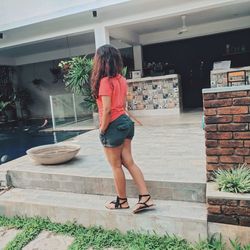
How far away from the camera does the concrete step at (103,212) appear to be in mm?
2283

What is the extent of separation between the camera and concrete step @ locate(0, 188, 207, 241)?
7.49ft

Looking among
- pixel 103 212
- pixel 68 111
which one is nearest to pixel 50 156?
pixel 103 212

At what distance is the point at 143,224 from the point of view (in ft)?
7.87

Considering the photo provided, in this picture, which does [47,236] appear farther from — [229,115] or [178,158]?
[229,115]

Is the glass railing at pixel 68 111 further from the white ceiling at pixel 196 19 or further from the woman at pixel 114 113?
the woman at pixel 114 113

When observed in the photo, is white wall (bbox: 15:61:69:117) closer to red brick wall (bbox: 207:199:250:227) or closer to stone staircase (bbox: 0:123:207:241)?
stone staircase (bbox: 0:123:207:241)

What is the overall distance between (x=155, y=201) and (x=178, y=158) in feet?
2.86

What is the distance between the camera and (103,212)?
2.54 m

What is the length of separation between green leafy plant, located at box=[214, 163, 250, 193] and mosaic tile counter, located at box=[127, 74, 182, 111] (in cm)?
564

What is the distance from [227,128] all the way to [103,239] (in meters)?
1.41

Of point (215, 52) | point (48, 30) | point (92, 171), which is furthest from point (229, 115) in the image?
point (215, 52)

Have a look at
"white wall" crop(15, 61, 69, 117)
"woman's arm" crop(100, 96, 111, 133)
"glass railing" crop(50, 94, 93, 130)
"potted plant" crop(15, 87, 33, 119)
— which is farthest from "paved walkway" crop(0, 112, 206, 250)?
"potted plant" crop(15, 87, 33, 119)

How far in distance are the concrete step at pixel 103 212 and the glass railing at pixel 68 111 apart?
4.68 meters

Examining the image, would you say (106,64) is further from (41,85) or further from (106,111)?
(41,85)
